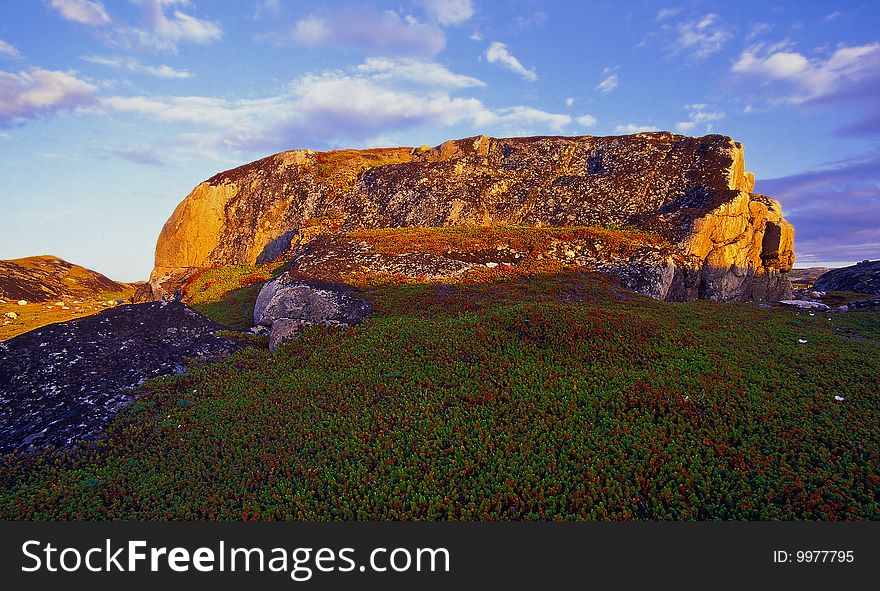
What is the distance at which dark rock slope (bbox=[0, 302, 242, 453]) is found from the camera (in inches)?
492

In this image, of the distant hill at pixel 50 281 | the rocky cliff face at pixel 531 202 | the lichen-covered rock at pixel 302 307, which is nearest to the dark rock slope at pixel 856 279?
the rocky cliff face at pixel 531 202

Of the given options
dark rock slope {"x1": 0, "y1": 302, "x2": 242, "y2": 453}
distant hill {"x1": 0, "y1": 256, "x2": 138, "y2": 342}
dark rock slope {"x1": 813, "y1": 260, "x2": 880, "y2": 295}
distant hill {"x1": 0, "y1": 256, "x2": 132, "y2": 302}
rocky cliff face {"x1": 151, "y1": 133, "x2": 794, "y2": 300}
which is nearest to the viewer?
dark rock slope {"x1": 0, "y1": 302, "x2": 242, "y2": 453}

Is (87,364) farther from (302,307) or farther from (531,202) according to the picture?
(531,202)

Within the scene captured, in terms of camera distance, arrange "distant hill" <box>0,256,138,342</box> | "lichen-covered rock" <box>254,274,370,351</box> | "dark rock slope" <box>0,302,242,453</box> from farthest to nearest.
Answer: "distant hill" <box>0,256,138,342</box>, "lichen-covered rock" <box>254,274,370,351</box>, "dark rock slope" <box>0,302,242,453</box>

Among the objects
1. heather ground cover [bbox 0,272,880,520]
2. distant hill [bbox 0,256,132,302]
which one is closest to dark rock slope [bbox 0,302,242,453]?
heather ground cover [bbox 0,272,880,520]

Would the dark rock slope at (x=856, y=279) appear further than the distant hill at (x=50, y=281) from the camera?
No

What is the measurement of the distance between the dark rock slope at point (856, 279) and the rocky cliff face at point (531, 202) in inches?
439

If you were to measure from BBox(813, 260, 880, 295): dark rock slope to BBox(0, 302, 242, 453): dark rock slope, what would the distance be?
178ft

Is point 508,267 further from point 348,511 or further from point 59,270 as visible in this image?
point 59,270

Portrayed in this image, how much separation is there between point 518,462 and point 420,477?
217cm

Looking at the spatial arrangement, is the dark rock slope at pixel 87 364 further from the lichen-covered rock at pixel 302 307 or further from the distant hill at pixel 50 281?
the distant hill at pixel 50 281

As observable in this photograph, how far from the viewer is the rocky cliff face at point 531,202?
33.6 m

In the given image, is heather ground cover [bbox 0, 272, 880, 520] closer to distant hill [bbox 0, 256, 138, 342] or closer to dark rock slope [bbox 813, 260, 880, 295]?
distant hill [bbox 0, 256, 138, 342]

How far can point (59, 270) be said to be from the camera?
61.0 m
